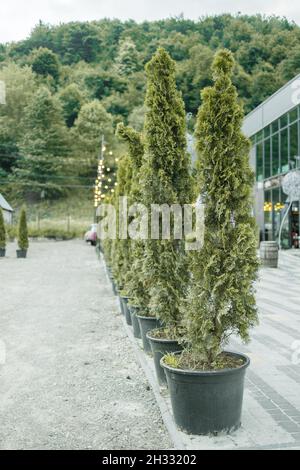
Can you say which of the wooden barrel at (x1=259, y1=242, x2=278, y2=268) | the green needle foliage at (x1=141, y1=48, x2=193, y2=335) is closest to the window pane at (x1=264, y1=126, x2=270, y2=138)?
the wooden barrel at (x1=259, y1=242, x2=278, y2=268)

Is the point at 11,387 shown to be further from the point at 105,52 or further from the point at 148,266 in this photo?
the point at 105,52

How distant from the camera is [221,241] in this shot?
12.6 ft

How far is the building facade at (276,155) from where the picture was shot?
Answer: 75.9 feet

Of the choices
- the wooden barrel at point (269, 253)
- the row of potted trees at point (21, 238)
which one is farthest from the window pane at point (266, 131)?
the row of potted trees at point (21, 238)

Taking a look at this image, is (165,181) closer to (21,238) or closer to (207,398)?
(207,398)

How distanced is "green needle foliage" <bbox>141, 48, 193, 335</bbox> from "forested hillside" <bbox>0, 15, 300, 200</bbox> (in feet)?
118

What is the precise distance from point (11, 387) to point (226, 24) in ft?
209

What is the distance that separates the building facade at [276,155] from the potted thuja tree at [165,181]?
54.7 ft

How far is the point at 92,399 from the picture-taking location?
4.66 meters

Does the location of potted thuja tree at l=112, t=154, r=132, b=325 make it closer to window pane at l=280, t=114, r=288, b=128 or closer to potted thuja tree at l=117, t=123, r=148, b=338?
potted thuja tree at l=117, t=123, r=148, b=338

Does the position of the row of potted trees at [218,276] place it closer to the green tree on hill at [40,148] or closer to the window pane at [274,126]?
the window pane at [274,126]

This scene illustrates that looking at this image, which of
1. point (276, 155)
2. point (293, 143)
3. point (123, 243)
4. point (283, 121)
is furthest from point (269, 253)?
point (276, 155)

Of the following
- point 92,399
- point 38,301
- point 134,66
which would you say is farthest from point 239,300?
point 134,66

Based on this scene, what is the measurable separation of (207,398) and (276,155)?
24.2 metres
